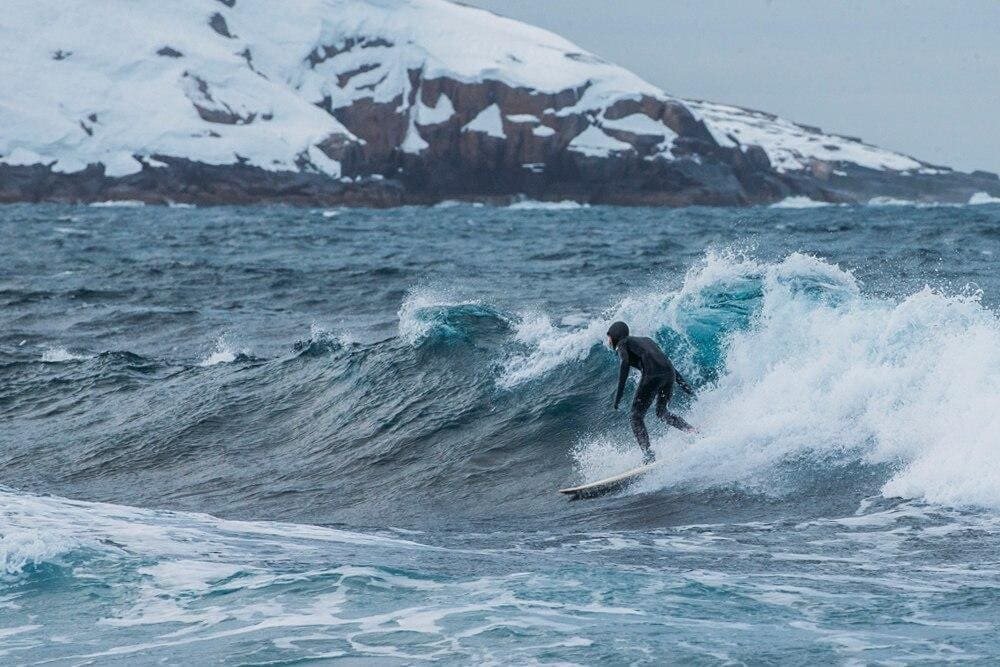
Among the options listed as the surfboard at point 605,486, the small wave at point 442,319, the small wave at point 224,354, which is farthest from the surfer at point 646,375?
the small wave at point 224,354

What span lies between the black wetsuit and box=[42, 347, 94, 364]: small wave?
34.1ft

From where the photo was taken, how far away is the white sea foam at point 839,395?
12.0m

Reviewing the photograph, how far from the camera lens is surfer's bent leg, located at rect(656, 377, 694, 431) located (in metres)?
13.1

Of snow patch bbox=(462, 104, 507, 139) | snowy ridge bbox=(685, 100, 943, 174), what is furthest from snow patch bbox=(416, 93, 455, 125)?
snowy ridge bbox=(685, 100, 943, 174)

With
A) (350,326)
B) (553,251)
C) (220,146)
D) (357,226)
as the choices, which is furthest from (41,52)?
(350,326)

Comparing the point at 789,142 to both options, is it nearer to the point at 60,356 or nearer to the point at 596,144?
the point at 596,144

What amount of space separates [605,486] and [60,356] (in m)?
11.8

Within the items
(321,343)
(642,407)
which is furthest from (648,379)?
(321,343)

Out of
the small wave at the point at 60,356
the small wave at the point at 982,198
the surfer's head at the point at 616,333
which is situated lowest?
the small wave at the point at 60,356

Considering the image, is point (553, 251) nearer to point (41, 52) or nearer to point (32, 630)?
point (32, 630)

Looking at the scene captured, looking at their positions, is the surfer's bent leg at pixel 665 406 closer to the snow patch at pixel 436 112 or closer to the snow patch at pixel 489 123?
the snow patch at pixel 489 123

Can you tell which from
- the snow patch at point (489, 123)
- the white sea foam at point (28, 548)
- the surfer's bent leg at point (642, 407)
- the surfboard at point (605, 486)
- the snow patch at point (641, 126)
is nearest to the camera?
the white sea foam at point (28, 548)

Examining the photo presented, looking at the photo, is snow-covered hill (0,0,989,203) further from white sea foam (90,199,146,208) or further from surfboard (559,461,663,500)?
surfboard (559,461,663,500)

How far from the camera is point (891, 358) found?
14117 mm
